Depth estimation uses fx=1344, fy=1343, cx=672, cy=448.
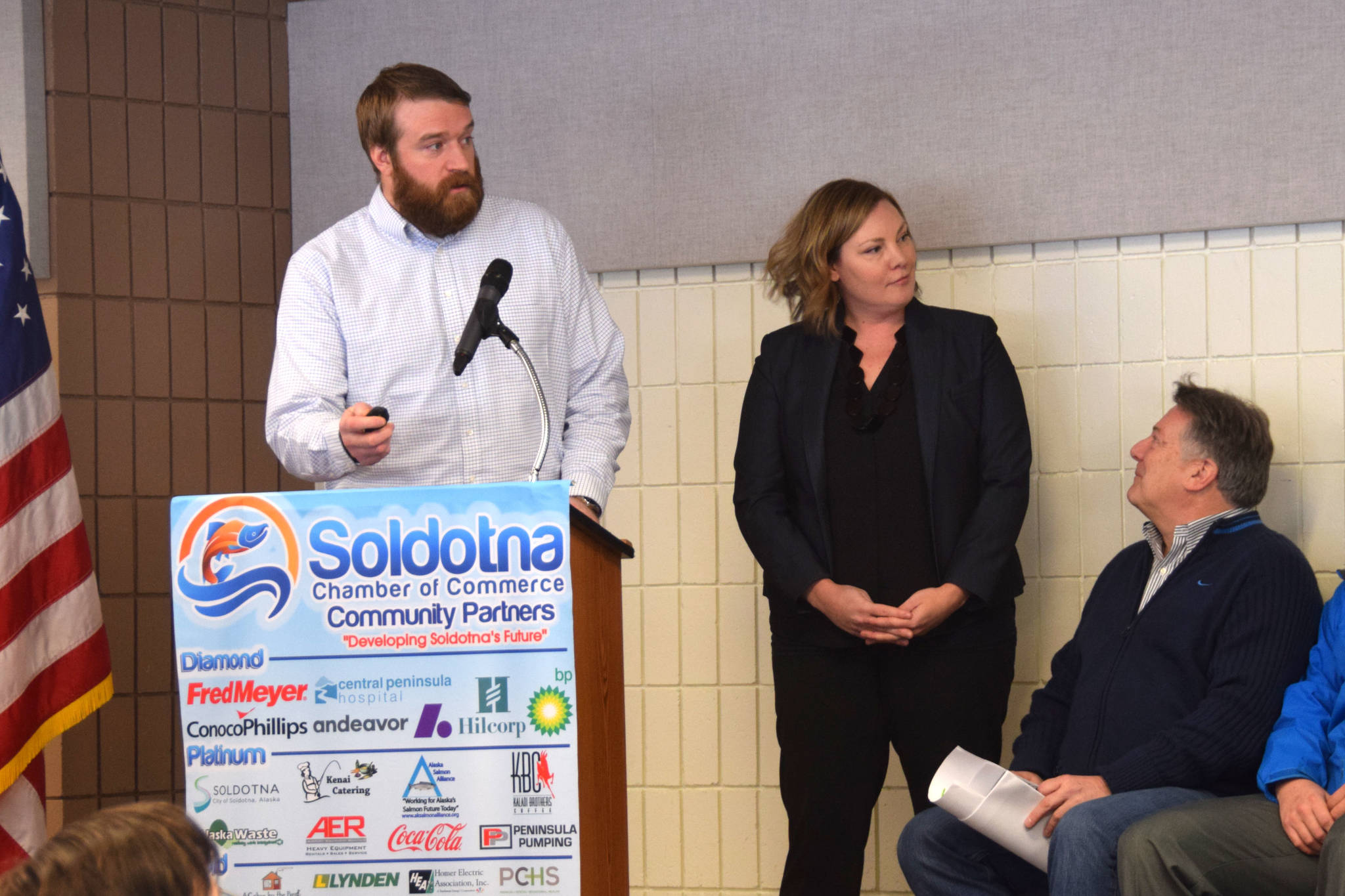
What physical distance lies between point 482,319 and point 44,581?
4.97 feet

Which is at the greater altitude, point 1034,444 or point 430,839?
point 1034,444

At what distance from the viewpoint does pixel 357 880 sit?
1998 mm

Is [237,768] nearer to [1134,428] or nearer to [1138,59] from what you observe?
[1134,428]

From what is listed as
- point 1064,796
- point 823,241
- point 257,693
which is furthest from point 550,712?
point 823,241

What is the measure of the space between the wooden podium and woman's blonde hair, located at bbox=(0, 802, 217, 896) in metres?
0.81

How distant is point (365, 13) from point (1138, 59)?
221 centimetres

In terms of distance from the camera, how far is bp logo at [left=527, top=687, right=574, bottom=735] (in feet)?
6.49

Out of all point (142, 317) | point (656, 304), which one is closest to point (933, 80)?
point (656, 304)

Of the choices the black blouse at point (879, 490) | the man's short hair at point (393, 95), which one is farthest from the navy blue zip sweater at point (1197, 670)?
the man's short hair at point (393, 95)

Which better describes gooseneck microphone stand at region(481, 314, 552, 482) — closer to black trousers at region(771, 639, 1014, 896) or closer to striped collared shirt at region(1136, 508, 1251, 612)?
black trousers at region(771, 639, 1014, 896)

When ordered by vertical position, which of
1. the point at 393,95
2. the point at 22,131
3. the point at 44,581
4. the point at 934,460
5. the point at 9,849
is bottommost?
the point at 9,849

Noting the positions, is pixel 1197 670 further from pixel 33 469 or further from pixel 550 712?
pixel 33 469

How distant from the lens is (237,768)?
6.66 ft

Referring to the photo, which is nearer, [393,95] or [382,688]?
[382,688]
